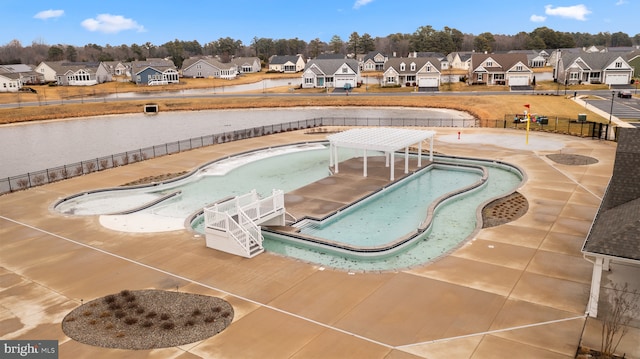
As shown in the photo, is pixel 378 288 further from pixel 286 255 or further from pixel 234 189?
pixel 234 189

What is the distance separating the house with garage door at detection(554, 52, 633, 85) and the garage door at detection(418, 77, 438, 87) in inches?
961

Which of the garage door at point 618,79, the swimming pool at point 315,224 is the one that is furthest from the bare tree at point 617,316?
the garage door at point 618,79

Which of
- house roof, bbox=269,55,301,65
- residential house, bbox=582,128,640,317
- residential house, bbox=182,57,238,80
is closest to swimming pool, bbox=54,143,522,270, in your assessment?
residential house, bbox=582,128,640,317

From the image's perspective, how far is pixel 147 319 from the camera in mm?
15672

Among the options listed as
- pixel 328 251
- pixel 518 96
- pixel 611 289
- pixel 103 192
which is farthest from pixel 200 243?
pixel 518 96

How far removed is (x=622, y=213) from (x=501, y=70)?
3613 inches

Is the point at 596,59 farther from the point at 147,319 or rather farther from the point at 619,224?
the point at 147,319

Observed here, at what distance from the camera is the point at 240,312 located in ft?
52.5

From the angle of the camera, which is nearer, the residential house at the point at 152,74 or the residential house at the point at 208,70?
the residential house at the point at 152,74

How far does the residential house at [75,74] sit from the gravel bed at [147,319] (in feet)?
415

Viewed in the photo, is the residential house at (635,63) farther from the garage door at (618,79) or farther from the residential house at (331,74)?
the residential house at (331,74)

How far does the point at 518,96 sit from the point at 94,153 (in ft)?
205

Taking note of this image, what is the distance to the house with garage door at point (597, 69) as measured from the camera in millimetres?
94188

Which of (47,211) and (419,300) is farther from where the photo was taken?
(47,211)
